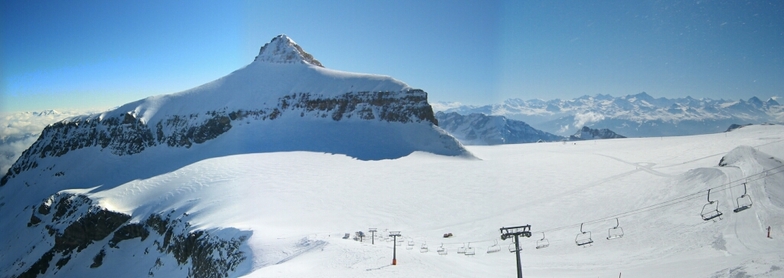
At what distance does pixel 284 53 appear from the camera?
10712 centimetres

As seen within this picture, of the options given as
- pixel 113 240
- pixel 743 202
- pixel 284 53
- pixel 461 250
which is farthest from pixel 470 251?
pixel 284 53

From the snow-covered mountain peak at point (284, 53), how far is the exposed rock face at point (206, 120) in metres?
19.8

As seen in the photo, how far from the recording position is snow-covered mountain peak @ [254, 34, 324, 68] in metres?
105

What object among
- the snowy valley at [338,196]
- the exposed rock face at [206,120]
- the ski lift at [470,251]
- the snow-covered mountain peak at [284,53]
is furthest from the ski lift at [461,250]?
the snow-covered mountain peak at [284,53]

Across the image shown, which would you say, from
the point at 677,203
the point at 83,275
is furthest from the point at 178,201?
the point at 677,203

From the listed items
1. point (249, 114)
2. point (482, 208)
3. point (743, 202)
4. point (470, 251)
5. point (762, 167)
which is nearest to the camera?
point (743, 202)

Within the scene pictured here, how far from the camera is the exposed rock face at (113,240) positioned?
33281mm

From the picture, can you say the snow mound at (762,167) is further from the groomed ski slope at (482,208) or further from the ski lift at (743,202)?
the ski lift at (743,202)

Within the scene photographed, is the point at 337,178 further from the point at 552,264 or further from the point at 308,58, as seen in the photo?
the point at 308,58

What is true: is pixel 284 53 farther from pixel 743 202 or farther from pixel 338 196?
pixel 743 202

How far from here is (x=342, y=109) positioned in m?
85.3

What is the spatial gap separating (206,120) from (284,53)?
106ft

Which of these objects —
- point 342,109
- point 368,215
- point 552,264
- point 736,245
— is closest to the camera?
point 736,245

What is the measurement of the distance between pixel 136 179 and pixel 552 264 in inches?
2787
